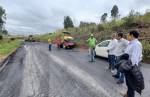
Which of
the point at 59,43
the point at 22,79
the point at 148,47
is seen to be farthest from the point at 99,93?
the point at 59,43

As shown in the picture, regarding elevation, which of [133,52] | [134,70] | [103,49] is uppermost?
[133,52]

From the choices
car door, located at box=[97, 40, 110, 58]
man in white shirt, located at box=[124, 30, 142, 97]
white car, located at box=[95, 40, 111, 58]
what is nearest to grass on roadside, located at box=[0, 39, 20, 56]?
white car, located at box=[95, 40, 111, 58]

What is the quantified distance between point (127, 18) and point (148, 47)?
455 inches

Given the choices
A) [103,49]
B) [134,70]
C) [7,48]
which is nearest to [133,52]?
[134,70]

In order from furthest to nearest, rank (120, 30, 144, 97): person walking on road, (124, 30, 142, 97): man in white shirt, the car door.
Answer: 1. the car door
2. (124, 30, 142, 97): man in white shirt
3. (120, 30, 144, 97): person walking on road

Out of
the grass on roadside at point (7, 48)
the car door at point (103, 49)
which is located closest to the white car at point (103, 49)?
the car door at point (103, 49)

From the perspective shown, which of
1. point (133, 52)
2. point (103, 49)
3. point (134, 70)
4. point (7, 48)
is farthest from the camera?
point (7, 48)

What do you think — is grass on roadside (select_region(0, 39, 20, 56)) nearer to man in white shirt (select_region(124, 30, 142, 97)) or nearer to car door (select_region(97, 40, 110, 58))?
car door (select_region(97, 40, 110, 58))

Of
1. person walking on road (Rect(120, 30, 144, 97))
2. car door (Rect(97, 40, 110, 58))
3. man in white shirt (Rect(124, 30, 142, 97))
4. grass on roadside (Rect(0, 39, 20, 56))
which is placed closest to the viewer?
person walking on road (Rect(120, 30, 144, 97))

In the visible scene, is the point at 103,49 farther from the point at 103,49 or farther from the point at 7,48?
the point at 7,48

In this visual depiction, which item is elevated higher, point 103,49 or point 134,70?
point 134,70

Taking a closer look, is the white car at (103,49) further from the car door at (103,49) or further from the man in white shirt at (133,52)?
the man in white shirt at (133,52)

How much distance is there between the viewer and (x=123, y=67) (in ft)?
21.5

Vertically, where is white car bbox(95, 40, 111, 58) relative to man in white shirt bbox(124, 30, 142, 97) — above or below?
below
